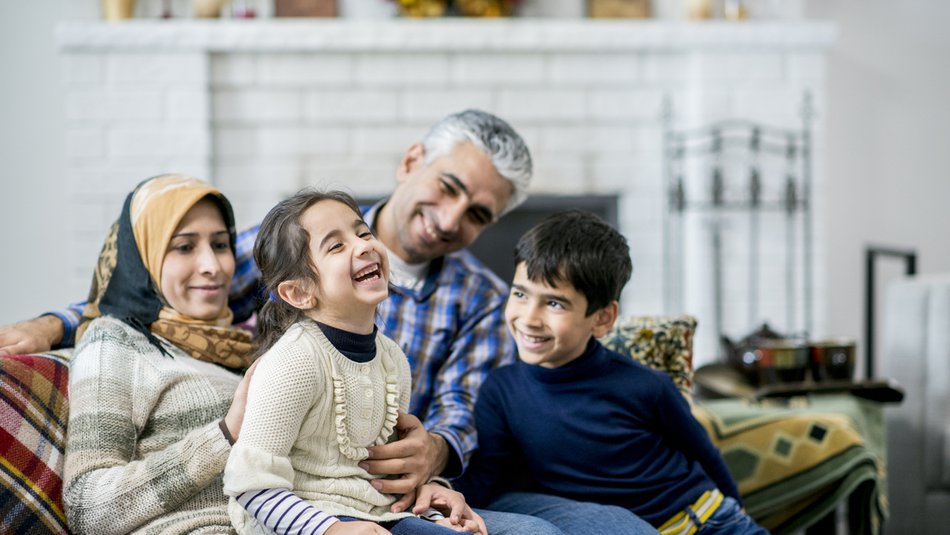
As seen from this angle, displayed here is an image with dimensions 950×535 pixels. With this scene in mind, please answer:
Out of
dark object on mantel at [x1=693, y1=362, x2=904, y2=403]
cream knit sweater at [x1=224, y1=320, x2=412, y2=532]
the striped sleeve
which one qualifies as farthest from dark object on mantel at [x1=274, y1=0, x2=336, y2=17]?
the striped sleeve

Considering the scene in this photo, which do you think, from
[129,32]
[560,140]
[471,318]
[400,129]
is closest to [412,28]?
[400,129]

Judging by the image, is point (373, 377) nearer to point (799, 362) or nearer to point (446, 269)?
point (446, 269)

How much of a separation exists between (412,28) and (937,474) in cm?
227

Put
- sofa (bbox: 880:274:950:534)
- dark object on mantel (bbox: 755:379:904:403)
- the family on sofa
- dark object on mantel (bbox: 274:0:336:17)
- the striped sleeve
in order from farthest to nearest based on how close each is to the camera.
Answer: dark object on mantel (bbox: 274:0:336:17) < sofa (bbox: 880:274:950:534) < dark object on mantel (bbox: 755:379:904:403) < the family on sofa < the striped sleeve

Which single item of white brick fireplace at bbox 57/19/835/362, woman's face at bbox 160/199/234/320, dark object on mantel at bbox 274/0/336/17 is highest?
dark object on mantel at bbox 274/0/336/17

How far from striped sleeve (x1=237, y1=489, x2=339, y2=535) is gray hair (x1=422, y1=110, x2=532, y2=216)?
A: 856mm

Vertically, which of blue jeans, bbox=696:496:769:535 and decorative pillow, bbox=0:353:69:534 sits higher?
decorative pillow, bbox=0:353:69:534

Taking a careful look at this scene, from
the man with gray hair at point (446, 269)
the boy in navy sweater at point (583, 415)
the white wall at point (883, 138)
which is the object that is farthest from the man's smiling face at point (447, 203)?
the white wall at point (883, 138)

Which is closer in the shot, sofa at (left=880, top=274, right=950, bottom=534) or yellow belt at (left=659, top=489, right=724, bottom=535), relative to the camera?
yellow belt at (left=659, top=489, right=724, bottom=535)

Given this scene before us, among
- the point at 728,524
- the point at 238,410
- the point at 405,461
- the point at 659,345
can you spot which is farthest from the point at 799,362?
the point at 238,410

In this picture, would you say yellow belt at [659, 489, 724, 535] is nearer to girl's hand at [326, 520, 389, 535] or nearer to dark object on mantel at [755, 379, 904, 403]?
girl's hand at [326, 520, 389, 535]

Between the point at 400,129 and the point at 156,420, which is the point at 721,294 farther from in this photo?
the point at 156,420

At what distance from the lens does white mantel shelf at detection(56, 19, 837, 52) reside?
3.32 metres

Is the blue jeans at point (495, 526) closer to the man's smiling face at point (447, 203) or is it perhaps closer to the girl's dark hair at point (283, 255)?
the girl's dark hair at point (283, 255)
